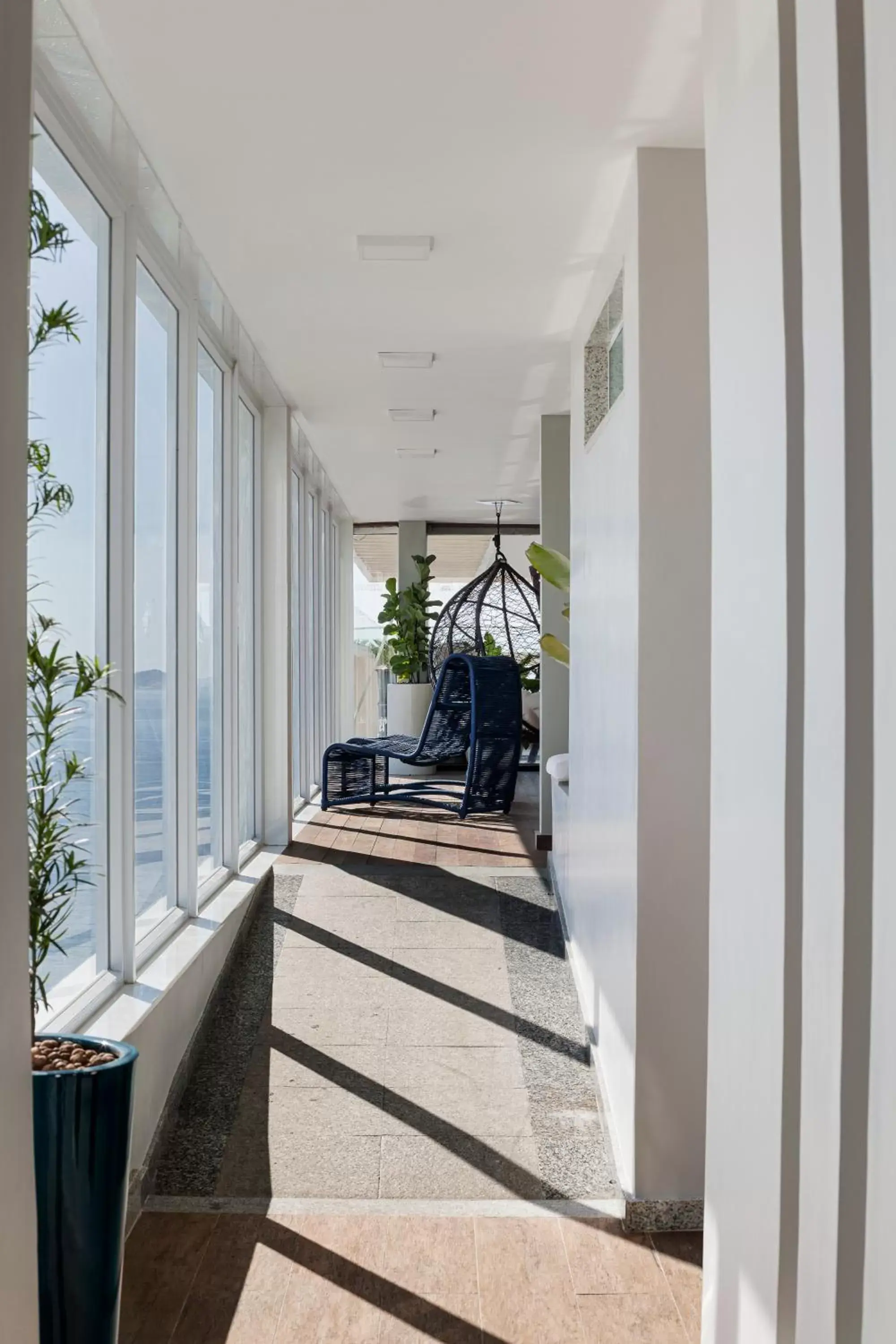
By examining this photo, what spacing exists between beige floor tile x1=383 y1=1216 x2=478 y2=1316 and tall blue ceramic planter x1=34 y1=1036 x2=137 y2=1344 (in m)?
0.68

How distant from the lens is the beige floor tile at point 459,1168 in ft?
9.08

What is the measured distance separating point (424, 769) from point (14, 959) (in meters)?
8.96

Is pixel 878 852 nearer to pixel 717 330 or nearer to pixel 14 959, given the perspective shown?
pixel 717 330

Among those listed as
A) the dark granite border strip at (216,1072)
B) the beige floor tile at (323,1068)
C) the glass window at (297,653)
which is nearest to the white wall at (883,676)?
the dark granite border strip at (216,1072)

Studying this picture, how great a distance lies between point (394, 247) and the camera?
3480mm

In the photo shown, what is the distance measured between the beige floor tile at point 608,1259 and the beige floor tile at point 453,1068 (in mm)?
789

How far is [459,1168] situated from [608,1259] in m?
0.54

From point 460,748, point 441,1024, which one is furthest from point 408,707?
point 441,1024

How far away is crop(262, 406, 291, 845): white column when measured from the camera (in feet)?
19.8

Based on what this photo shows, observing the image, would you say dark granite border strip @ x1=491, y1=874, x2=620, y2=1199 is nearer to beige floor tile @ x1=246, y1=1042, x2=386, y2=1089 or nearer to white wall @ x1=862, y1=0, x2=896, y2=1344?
beige floor tile @ x1=246, y1=1042, x2=386, y2=1089

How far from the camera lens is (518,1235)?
2559mm

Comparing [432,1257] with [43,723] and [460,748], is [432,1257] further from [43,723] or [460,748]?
[460,748]

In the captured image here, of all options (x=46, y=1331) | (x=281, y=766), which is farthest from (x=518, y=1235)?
(x=281, y=766)

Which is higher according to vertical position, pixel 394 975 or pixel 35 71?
pixel 35 71
